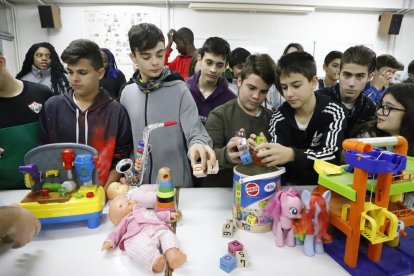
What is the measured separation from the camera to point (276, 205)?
0.92 meters

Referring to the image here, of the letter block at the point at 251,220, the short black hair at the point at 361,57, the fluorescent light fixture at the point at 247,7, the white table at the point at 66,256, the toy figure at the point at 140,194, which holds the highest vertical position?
the fluorescent light fixture at the point at 247,7

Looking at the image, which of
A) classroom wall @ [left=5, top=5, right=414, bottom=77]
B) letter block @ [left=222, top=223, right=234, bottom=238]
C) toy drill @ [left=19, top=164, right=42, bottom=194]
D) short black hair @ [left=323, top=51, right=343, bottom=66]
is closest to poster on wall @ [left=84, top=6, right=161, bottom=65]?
classroom wall @ [left=5, top=5, right=414, bottom=77]

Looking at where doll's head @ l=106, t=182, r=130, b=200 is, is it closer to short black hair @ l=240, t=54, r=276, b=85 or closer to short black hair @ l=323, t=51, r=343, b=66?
short black hair @ l=240, t=54, r=276, b=85

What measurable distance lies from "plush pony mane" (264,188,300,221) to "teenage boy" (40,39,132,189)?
0.73 m

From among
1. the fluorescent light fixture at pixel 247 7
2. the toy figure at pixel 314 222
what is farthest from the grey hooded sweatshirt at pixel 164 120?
the fluorescent light fixture at pixel 247 7

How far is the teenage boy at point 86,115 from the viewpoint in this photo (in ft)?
4.45

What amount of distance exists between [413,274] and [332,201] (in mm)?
270

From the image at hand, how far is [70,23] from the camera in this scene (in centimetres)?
482

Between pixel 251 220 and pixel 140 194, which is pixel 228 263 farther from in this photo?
pixel 140 194

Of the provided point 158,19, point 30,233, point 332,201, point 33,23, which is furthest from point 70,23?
point 332,201

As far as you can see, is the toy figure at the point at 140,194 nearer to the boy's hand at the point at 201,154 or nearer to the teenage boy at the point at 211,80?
the boy's hand at the point at 201,154

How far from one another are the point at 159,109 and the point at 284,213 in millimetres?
827

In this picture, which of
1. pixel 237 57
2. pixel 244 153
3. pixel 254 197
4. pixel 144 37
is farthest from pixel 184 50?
pixel 254 197

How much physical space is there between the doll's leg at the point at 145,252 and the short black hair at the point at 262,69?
0.91m
